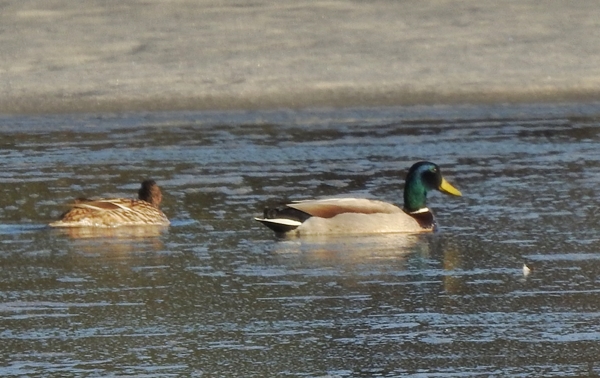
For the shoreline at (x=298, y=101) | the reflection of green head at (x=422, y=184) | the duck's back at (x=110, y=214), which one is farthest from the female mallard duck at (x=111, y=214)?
the shoreline at (x=298, y=101)

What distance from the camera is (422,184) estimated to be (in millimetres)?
11000

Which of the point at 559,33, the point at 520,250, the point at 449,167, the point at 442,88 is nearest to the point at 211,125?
the point at 442,88

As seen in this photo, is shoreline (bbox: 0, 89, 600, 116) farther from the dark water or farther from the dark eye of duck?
the dark eye of duck

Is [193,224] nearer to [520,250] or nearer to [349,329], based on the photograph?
[520,250]

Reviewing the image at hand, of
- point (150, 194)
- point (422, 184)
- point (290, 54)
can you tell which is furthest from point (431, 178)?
point (290, 54)

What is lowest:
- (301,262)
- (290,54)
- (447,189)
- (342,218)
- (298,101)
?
(301,262)

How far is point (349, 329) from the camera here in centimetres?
720

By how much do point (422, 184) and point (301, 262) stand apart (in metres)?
2.05

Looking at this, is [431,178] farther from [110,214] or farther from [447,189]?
[110,214]

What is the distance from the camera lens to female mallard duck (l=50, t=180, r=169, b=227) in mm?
10766

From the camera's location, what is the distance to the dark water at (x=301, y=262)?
22.2 feet

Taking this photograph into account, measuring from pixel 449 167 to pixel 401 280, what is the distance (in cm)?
481

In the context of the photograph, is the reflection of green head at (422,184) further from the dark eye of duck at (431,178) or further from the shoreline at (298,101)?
the shoreline at (298,101)

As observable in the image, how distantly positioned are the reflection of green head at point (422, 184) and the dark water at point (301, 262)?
24cm
